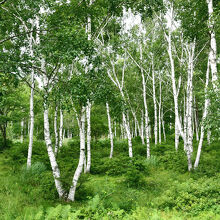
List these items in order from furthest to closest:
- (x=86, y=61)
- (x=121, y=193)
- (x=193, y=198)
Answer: (x=86, y=61) → (x=121, y=193) → (x=193, y=198)

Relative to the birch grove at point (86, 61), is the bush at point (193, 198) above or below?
below

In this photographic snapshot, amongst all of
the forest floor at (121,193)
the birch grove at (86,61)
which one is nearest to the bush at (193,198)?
the forest floor at (121,193)

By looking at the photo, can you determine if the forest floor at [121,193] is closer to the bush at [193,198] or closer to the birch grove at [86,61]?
the bush at [193,198]

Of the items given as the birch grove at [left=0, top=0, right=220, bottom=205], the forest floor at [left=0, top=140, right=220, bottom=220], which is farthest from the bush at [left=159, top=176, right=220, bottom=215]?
the birch grove at [left=0, top=0, right=220, bottom=205]

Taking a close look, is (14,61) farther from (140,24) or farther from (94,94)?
(140,24)

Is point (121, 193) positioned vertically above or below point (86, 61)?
below

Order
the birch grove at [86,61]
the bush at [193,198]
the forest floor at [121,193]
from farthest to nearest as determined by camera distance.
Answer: the birch grove at [86,61]
the bush at [193,198]
the forest floor at [121,193]

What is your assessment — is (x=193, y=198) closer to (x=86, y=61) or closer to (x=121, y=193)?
(x=121, y=193)

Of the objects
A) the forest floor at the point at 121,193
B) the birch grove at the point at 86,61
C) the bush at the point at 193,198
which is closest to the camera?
the forest floor at the point at 121,193

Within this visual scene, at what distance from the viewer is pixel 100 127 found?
725 inches

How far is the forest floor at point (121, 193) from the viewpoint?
454 cm

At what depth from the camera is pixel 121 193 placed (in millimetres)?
7098

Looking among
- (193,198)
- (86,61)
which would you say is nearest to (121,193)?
(193,198)

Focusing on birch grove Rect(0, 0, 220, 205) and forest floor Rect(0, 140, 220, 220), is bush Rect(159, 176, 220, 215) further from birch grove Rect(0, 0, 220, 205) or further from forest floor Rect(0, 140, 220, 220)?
birch grove Rect(0, 0, 220, 205)
